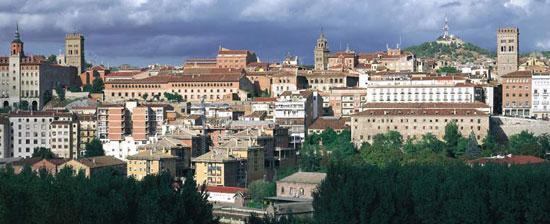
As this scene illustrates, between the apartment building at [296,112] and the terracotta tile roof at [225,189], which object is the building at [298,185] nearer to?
the terracotta tile roof at [225,189]

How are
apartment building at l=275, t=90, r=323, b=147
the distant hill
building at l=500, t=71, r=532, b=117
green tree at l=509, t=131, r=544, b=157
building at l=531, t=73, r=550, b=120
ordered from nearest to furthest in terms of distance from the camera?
green tree at l=509, t=131, r=544, b=157 → apartment building at l=275, t=90, r=323, b=147 → building at l=531, t=73, r=550, b=120 → building at l=500, t=71, r=532, b=117 → the distant hill

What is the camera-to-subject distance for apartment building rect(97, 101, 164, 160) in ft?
209

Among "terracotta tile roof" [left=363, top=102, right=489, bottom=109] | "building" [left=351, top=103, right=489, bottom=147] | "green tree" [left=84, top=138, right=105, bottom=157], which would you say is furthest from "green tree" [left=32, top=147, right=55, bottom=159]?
"terracotta tile roof" [left=363, top=102, right=489, bottom=109]

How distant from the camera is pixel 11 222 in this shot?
32594 millimetres

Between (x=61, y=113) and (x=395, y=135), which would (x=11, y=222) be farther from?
(x=61, y=113)

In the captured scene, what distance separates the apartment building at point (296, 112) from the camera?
206 ft

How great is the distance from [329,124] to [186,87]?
15.2 meters

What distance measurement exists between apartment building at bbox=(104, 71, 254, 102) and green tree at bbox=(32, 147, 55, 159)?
41.0ft

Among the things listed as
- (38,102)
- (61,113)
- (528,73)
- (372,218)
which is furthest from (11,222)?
(38,102)

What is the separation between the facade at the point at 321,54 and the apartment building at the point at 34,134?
2547cm

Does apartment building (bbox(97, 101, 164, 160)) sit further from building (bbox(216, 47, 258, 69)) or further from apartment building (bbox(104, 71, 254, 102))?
building (bbox(216, 47, 258, 69))

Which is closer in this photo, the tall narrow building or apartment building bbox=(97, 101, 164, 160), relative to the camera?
apartment building bbox=(97, 101, 164, 160)

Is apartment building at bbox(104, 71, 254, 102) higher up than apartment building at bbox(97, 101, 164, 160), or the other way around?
apartment building at bbox(104, 71, 254, 102)

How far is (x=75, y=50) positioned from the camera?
288ft
